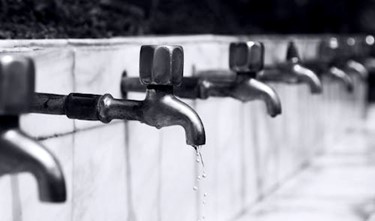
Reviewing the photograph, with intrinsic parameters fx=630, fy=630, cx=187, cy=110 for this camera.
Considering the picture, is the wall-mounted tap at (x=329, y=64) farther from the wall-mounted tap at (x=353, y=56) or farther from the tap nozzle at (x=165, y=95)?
the tap nozzle at (x=165, y=95)

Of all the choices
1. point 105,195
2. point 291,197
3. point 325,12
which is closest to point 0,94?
point 105,195

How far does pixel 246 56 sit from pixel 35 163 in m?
0.51

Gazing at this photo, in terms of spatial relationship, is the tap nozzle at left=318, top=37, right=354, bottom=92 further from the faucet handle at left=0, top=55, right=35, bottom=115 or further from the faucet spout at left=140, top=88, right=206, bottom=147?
the faucet handle at left=0, top=55, right=35, bottom=115

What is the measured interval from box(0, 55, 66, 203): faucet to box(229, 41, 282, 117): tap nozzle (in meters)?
0.48

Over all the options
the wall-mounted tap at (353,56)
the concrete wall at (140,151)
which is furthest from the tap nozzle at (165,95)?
the wall-mounted tap at (353,56)

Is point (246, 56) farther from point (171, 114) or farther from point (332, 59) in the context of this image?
point (332, 59)

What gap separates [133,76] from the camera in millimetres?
899

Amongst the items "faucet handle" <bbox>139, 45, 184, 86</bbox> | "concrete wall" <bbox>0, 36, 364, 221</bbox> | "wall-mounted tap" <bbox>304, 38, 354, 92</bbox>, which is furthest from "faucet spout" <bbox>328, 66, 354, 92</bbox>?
"faucet handle" <bbox>139, 45, 184, 86</bbox>

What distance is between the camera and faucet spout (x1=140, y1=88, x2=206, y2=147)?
2.05 ft

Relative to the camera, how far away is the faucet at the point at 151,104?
0.62 metres

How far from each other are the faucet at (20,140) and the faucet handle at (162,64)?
0.71 feet

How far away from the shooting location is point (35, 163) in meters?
0.44

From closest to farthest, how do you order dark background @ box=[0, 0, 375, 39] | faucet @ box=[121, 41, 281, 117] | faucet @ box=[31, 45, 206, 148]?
faucet @ box=[31, 45, 206, 148] → faucet @ box=[121, 41, 281, 117] → dark background @ box=[0, 0, 375, 39]

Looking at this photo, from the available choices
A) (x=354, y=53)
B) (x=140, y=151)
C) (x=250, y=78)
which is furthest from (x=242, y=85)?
(x=354, y=53)
